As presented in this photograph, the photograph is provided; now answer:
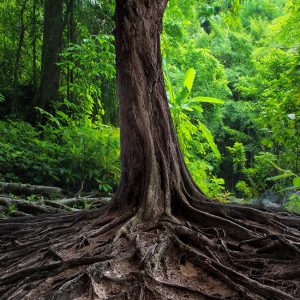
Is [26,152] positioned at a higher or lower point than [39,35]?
lower

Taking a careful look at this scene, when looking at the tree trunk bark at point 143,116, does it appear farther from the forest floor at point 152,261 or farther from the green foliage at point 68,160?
the green foliage at point 68,160

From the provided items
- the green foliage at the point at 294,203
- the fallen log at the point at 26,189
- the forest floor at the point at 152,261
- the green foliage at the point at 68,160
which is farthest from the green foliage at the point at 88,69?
the forest floor at the point at 152,261

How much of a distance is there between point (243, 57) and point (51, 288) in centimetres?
2364

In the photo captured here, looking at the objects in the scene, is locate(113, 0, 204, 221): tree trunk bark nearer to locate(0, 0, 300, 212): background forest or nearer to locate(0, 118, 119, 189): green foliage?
locate(0, 0, 300, 212): background forest

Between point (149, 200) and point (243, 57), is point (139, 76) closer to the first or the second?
point (149, 200)

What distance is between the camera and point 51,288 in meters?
2.42

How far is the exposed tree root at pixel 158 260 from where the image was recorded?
234cm

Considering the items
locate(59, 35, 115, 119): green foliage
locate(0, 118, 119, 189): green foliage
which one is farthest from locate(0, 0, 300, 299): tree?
locate(59, 35, 115, 119): green foliage

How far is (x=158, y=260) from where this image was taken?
8.85 feet

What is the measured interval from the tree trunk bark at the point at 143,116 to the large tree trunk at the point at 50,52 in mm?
5869

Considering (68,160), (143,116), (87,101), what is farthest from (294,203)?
(87,101)

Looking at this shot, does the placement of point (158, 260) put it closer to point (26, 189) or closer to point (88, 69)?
point (26, 189)

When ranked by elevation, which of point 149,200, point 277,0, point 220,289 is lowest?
point 220,289

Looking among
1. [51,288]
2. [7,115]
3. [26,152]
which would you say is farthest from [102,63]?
[51,288]
